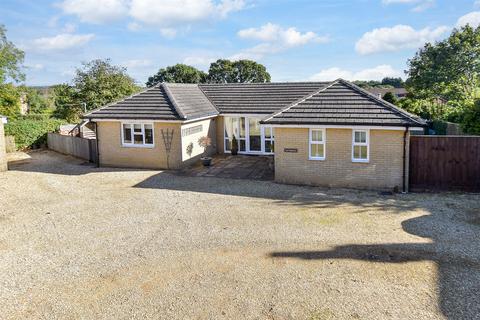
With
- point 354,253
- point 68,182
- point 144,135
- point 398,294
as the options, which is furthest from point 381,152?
point 68,182

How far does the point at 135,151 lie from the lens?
20906 mm

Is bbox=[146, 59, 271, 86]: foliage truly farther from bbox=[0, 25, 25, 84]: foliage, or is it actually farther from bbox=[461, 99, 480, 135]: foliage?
bbox=[461, 99, 480, 135]: foliage

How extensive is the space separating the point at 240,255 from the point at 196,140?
1297 centimetres

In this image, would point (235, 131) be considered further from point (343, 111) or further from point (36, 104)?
point (36, 104)

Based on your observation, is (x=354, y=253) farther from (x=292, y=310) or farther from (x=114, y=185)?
(x=114, y=185)

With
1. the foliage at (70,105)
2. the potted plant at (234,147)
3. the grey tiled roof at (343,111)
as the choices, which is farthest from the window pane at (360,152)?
the foliage at (70,105)

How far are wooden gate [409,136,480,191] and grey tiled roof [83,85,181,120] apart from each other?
34.8ft

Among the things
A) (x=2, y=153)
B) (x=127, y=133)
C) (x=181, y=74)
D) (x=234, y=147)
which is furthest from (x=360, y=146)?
Result: (x=181, y=74)

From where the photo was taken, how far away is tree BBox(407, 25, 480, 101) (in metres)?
34.0

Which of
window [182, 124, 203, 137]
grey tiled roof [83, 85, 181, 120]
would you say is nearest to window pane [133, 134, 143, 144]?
grey tiled roof [83, 85, 181, 120]

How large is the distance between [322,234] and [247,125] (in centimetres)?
1385

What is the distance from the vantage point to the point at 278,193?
50.3ft

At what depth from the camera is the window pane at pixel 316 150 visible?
1638cm

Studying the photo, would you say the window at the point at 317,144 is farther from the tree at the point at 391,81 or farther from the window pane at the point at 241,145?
the tree at the point at 391,81
